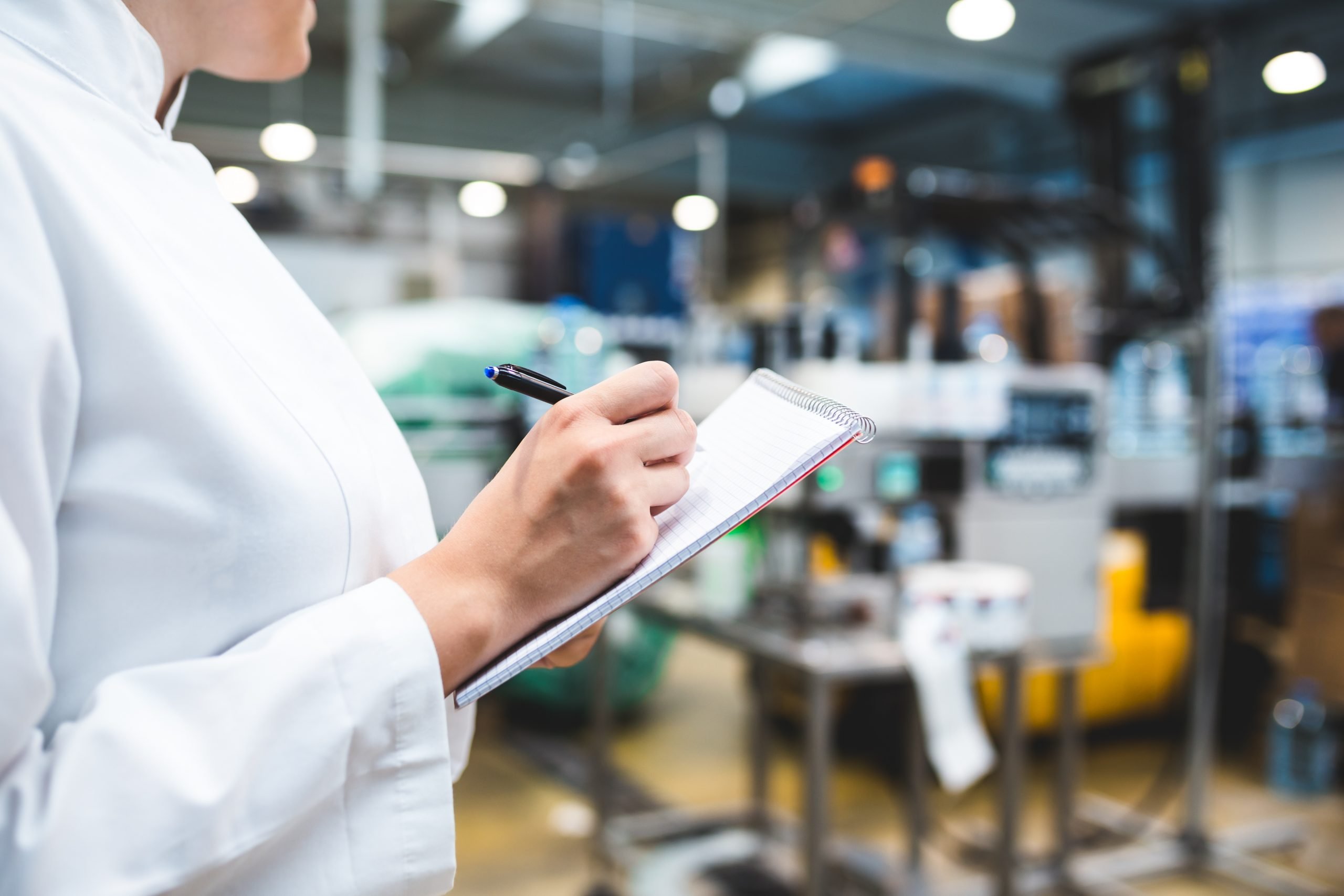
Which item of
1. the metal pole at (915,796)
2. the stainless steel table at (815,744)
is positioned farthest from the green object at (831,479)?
the metal pole at (915,796)

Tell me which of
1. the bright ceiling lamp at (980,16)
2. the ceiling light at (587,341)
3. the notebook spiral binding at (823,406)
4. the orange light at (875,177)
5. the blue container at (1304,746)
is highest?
the bright ceiling lamp at (980,16)

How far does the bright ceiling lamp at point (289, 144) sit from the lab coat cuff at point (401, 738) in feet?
11.5

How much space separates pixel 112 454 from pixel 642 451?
10.8 inches

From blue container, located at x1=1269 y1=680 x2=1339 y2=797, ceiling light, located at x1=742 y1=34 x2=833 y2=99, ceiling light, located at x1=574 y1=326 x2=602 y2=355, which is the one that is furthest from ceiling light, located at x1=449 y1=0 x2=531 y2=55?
blue container, located at x1=1269 y1=680 x2=1339 y2=797

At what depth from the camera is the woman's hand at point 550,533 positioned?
0.57 metres

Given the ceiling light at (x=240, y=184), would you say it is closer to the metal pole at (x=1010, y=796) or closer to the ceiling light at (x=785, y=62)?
the ceiling light at (x=785, y=62)

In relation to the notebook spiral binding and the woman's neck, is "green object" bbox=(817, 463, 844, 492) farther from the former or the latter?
the woman's neck

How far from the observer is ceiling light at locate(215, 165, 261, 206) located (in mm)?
3518

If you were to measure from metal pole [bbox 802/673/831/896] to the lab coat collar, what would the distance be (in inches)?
61.4

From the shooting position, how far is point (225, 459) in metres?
0.51

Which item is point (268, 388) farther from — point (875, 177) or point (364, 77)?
point (364, 77)

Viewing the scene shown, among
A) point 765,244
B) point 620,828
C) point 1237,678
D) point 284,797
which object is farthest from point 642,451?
point 765,244

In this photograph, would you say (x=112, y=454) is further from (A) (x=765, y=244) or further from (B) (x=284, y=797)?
(A) (x=765, y=244)

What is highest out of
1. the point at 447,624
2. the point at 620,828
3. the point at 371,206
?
the point at 371,206
